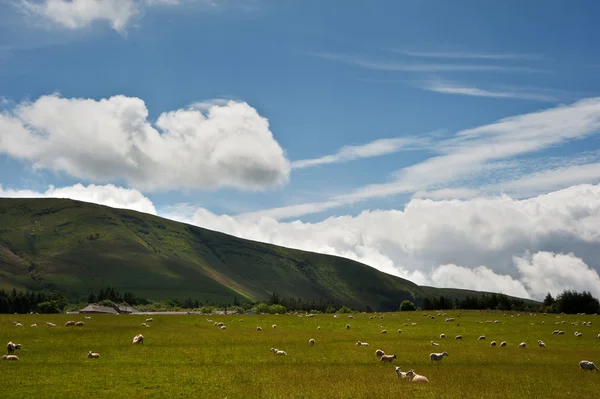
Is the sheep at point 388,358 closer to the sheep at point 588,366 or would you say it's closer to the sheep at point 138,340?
the sheep at point 588,366

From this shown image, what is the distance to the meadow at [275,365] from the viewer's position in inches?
1081

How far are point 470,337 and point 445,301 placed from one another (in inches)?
3556

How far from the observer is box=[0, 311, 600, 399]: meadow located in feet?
90.1

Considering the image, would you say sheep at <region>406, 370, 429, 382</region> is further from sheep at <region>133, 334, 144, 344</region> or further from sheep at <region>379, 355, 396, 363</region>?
sheep at <region>133, 334, 144, 344</region>

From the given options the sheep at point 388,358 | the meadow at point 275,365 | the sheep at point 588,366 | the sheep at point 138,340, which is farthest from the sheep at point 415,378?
the sheep at point 138,340

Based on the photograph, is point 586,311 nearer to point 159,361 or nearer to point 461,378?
point 461,378

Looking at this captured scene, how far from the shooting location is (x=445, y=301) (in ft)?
486

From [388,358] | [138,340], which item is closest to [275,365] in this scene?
[388,358]

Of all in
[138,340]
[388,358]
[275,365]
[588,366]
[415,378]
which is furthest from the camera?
[138,340]

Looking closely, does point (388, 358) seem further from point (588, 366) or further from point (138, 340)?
point (138, 340)

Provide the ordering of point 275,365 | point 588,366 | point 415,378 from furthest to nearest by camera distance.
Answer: point 275,365 → point 588,366 → point 415,378

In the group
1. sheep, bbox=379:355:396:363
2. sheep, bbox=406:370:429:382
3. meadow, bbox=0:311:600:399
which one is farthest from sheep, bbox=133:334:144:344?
sheep, bbox=406:370:429:382

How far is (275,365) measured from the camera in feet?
125

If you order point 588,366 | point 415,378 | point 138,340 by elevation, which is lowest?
point 588,366
